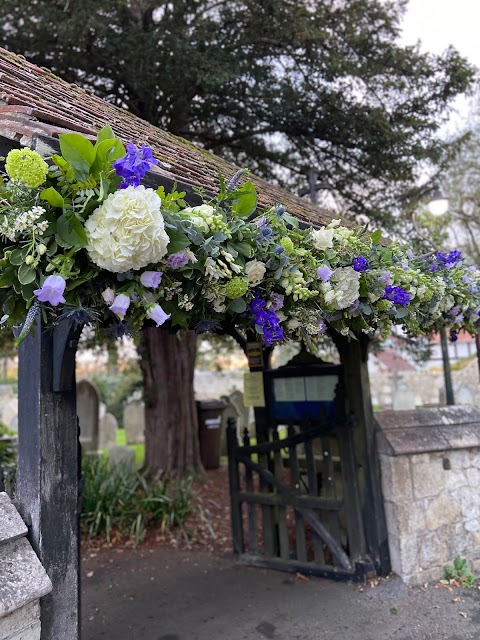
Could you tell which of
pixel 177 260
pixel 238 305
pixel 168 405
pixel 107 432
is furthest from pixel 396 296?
pixel 107 432

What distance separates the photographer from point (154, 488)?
6637 millimetres

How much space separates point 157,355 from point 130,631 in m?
4.57

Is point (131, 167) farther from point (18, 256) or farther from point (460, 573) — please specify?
point (460, 573)

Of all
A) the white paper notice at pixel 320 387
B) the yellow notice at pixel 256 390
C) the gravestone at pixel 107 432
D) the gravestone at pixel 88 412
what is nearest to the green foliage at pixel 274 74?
the yellow notice at pixel 256 390

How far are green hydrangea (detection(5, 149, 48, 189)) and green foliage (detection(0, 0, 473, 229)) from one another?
4.93 metres

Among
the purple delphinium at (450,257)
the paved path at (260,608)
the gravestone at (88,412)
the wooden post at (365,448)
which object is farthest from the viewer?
the gravestone at (88,412)

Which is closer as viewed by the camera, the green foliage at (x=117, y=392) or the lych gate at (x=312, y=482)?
the lych gate at (x=312, y=482)

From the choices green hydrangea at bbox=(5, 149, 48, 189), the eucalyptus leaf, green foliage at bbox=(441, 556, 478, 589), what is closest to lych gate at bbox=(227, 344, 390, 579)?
green foliage at bbox=(441, 556, 478, 589)

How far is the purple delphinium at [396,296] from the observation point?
289 cm

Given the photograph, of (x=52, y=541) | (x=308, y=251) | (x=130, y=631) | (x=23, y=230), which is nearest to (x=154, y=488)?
(x=130, y=631)

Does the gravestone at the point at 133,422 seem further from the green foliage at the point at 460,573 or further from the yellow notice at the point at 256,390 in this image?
the green foliage at the point at 460,573

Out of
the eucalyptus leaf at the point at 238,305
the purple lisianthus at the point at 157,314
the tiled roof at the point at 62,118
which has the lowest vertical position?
the purple lisianthus at the point at 157,314

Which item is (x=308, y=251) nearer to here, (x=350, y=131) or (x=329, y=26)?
(x=350, y=131)

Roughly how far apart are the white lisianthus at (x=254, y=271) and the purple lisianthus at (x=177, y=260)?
0.34 m
